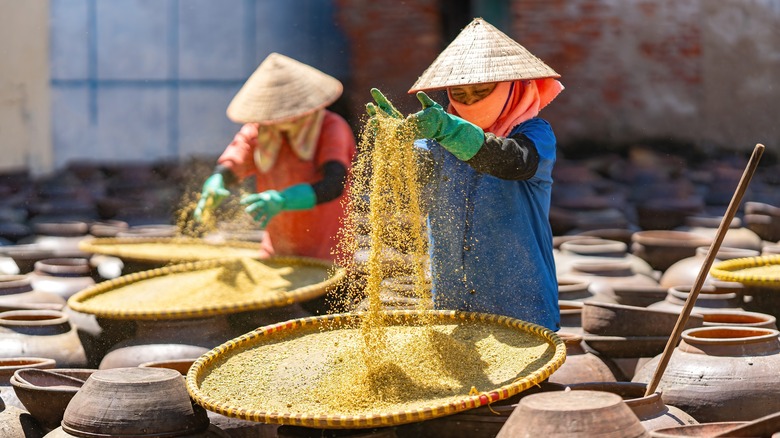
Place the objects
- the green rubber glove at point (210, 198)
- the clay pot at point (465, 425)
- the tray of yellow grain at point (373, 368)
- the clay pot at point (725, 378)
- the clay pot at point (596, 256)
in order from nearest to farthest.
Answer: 1. the tray of yellow grain at point (373, 368)
2. the clay pot at point (465, 425)
3. the clay pot at point (725, 378)
4. the green rubber glove at point (210, 198)
5. the clay pot at point (596, 256)

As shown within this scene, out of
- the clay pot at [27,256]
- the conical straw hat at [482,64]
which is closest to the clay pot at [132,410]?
the conical straw hat at [482,64]

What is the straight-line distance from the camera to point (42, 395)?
3.62 meters

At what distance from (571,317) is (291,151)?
191cm

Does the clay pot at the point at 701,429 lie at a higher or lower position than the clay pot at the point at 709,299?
higher

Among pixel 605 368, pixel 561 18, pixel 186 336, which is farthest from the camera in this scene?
pixel 561 18

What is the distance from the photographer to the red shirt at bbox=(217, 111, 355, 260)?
232 inches

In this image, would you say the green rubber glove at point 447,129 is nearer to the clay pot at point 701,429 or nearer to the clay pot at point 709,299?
the clay pot at point 701,429

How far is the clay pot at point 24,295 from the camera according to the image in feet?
17.7

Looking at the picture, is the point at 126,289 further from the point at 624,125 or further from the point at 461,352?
the point at 624,125

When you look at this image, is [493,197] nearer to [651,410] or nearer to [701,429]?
[651,410]

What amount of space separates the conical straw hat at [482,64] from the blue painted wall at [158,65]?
838cm

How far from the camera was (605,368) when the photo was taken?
417 cm

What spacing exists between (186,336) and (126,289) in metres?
0.66

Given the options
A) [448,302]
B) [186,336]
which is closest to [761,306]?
[448,302]
